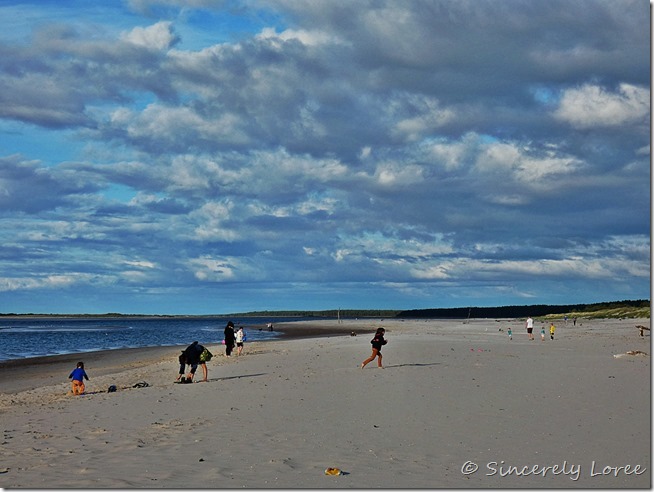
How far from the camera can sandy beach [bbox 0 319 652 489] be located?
32.1ft

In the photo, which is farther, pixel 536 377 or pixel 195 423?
pixel 536 377

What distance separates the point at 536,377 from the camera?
A: 21.3 m

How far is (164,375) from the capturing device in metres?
28.2

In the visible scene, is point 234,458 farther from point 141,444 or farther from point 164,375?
point 164,375

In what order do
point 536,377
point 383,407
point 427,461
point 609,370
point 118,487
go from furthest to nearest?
point 609,370
point 536,377
point 383,407
point 427,461
point 118,487

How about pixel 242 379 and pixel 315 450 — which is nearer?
pixel 315 450

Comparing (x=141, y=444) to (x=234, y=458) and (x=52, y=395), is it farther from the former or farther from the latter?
(x=52, y=395)

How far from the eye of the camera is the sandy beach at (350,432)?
32.1ft

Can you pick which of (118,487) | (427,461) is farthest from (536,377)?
(118,487)

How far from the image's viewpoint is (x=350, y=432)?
510 inches

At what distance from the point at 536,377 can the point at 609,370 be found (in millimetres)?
3649

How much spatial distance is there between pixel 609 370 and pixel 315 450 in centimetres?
1557

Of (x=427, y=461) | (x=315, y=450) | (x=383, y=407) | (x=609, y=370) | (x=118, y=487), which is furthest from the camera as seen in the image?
(x=609, y=370)

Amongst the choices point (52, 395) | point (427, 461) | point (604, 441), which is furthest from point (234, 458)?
point (52, 395)
